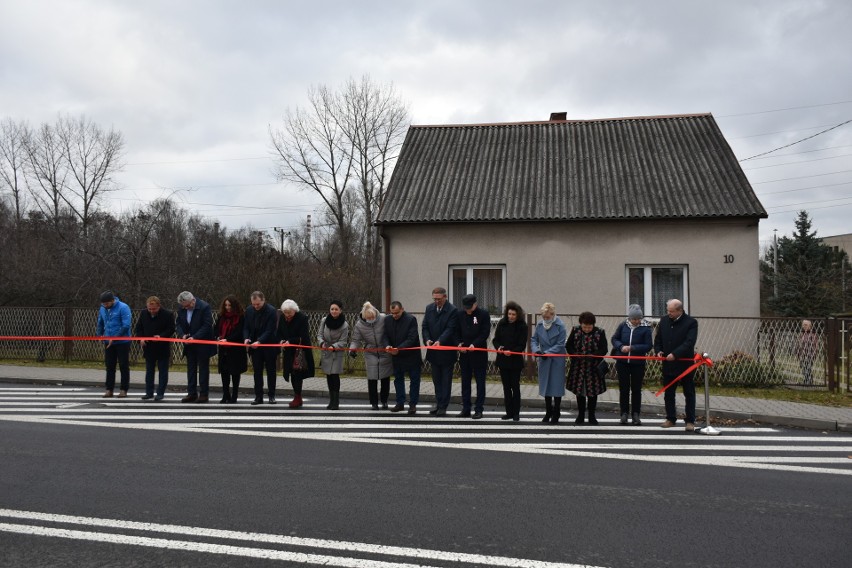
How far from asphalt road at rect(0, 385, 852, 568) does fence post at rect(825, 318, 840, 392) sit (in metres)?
4.06

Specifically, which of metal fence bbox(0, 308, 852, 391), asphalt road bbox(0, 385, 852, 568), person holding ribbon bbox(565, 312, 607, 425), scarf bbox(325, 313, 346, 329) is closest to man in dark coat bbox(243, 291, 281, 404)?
scarf bbox(325, 313, 346, 329)

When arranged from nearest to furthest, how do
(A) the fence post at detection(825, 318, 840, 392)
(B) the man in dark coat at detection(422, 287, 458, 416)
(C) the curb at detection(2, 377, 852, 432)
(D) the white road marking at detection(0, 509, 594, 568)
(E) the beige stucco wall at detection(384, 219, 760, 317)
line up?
(D) the white road marking at detection(0, 509, 594, 568) < (C) the curb at detection(2, 377, 852, 432) < (B) the man in dark coat at detection(422, 287, 458, 416) < (A) the fence post at detection(825, 318, 840, 392) < (E) the beige stucco wall at detection(384, 219, 760, 317)

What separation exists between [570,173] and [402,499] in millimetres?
14000

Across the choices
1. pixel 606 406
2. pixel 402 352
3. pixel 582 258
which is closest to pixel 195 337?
pixel 402 352

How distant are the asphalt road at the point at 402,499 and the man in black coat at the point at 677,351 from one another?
2.45 feet

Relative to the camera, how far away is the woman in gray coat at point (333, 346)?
37.3ft

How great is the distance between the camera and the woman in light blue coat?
10.3 metres

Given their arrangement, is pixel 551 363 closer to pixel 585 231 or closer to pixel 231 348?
pixel 231 348

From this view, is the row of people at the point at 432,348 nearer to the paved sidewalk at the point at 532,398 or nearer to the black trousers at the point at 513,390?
the black trousers at the point at 513,390

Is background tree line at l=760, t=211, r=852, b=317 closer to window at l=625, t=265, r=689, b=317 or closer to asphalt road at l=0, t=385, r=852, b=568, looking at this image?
window at l=625, t=265, r=689, b=317

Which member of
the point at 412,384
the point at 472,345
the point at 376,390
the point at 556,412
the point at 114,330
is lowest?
the point at 556,412

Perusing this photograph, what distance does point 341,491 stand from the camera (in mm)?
6070

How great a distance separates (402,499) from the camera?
19.2ft

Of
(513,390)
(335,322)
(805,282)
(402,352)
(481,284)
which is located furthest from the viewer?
(805,282)
